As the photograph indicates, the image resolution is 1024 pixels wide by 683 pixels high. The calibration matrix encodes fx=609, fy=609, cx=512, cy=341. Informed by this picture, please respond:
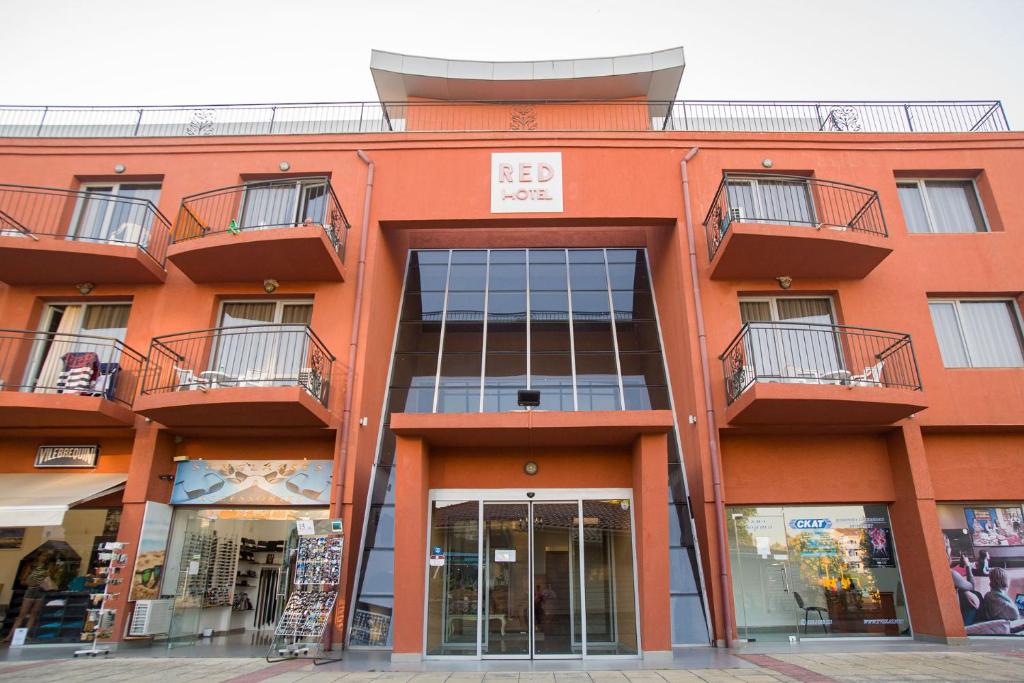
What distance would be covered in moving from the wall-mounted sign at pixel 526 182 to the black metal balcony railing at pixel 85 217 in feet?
23.9

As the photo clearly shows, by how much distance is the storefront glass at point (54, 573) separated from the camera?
1174 centimetres

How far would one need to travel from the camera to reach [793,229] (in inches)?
464

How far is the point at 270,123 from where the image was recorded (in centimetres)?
1553

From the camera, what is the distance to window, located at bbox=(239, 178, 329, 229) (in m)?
13.7

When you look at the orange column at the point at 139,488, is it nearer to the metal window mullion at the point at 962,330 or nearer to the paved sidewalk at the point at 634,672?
the paved sidewalk at the point at 634,672

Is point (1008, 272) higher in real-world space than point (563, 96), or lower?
lower

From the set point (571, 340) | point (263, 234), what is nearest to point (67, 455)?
point (263, 234)

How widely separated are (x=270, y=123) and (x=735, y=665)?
Result: 50.6 feet

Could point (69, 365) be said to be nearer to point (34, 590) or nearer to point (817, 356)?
point (34, 590)

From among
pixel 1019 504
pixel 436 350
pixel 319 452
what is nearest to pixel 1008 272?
pixel 1019 504

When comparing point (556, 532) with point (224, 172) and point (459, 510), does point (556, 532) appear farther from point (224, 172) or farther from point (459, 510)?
point (224, 172)

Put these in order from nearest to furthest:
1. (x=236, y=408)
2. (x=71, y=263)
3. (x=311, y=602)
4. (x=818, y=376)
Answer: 1. (x=311, y=602)
2. (x=236, y=408)
3. (x=818, y=376)
4. (x=71, y=263)

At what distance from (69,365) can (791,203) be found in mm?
15574

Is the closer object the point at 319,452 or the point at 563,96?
the point at 319,452
